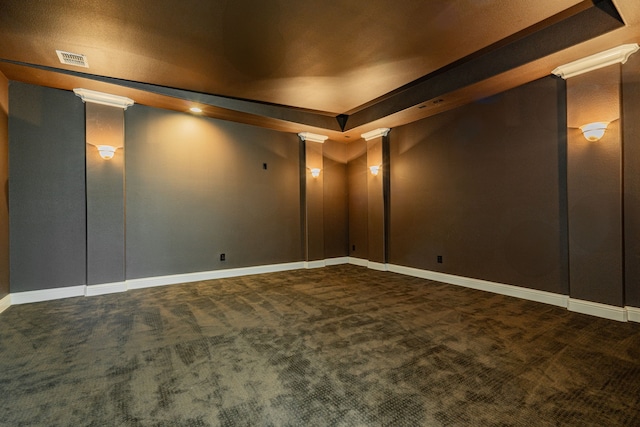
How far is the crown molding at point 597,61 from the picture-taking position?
3.01 metres

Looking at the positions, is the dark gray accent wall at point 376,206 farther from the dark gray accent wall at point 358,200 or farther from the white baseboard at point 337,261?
the white baseboard at point 337,261

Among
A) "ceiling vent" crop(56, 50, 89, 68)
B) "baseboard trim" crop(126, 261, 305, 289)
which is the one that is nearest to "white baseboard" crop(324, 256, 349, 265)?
"baseboard trim" crop(126, 261, 305, 289)

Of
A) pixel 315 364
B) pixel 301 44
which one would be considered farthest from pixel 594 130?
pixel 315 364

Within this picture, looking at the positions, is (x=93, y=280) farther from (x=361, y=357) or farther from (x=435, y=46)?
(x=435, y=46)

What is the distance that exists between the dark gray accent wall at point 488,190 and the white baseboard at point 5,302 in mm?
5721

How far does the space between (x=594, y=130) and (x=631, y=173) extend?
57 cm

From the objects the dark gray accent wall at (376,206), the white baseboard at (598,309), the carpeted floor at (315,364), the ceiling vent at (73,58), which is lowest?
the carpeted floor at (315,364)

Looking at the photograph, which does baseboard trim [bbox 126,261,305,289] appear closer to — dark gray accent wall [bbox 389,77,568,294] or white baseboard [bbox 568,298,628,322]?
dark gray accent wall [bbox 389,77,568,294]

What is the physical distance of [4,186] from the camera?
3.64m

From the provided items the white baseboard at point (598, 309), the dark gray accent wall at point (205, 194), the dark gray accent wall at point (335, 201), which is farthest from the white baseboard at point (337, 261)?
the white baseboard at point (598, 309)

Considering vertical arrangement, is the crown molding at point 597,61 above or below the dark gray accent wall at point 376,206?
above

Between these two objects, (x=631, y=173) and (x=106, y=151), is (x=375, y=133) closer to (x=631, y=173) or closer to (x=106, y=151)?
(x=631, y=173)

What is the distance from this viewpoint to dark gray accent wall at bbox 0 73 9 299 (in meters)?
3.56

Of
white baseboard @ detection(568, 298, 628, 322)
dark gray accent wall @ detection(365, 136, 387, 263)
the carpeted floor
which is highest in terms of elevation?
dark gray accent wall @ detection(365, 136, 387, 263)
